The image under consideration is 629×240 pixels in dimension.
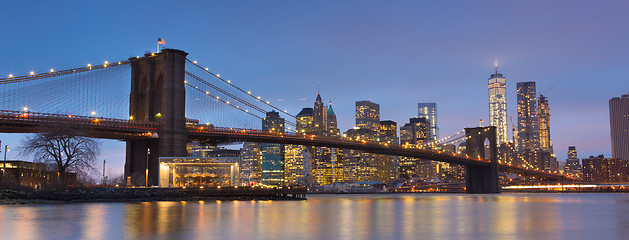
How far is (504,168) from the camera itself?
14262cm

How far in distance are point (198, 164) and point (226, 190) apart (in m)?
5.26

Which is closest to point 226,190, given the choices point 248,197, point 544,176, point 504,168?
point 248,197

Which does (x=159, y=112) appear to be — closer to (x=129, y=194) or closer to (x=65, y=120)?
(x=65, y=120)

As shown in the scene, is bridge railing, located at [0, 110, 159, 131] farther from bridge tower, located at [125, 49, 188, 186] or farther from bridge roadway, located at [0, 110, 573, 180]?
bridge tower, located at [125, 49, 188, 186]

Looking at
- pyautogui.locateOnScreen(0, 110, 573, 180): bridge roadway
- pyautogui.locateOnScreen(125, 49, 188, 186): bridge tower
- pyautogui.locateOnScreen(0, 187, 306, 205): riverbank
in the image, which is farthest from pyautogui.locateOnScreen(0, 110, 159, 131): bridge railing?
pyautogui.locateOnScreen(0, 187, 306, 205): riverbank

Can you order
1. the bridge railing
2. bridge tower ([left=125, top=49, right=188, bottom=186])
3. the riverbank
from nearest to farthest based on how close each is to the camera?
the riverbank < the bridge railing < bridge tower ([left=125, top=49, right=188, bottom=186])

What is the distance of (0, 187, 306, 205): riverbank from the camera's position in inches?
2031

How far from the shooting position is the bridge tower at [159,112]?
233 feet

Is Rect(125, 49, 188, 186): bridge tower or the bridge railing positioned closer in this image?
the bridge railing

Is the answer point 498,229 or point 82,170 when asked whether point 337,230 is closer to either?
point 498,229

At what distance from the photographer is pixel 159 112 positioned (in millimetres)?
73062

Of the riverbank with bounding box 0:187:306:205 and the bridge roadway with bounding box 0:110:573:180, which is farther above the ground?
the bridge roadway with bounding box 0:110:573:180

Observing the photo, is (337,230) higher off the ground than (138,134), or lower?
lower

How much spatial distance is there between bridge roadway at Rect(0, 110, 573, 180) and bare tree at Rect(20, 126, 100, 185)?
3.26 ft
